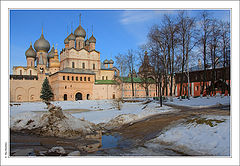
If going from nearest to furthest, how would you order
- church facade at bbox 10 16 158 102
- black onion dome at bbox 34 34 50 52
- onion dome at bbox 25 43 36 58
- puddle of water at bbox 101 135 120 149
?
puddle of water at bbox 101 135 120 149
church facade at bbox 10 16 158 102
black onion dome at bbox 34 34 50 52
onion dome at bbox 25 43 36 58

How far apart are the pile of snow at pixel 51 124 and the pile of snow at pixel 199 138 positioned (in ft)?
10.7

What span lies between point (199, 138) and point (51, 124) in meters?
5.41

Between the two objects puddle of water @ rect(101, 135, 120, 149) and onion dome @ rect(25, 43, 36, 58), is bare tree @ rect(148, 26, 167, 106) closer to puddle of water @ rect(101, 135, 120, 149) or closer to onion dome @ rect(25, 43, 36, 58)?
puddle of water @ rect(101, 135, 120, 149)

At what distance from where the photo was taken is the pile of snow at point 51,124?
26.3 feet

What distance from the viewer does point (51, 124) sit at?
27.1ft

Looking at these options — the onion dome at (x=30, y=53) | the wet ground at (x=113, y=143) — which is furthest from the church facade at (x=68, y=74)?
the wet ground at (x=113, y=143)

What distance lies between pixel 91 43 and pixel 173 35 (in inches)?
1246

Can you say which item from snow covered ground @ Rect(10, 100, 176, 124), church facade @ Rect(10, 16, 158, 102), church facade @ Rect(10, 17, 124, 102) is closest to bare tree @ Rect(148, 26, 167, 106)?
snow covered ground @ Rect(10, 100, 176, 124)

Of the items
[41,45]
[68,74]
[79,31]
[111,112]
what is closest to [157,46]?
[111,112]

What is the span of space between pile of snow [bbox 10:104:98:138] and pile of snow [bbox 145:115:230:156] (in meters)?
3.26

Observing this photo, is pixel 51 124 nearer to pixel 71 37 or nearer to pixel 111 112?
pixel 111 112

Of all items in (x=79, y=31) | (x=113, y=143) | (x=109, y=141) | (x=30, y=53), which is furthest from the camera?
(x=30, y=53)

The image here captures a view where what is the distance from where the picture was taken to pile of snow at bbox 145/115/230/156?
5039 mm
